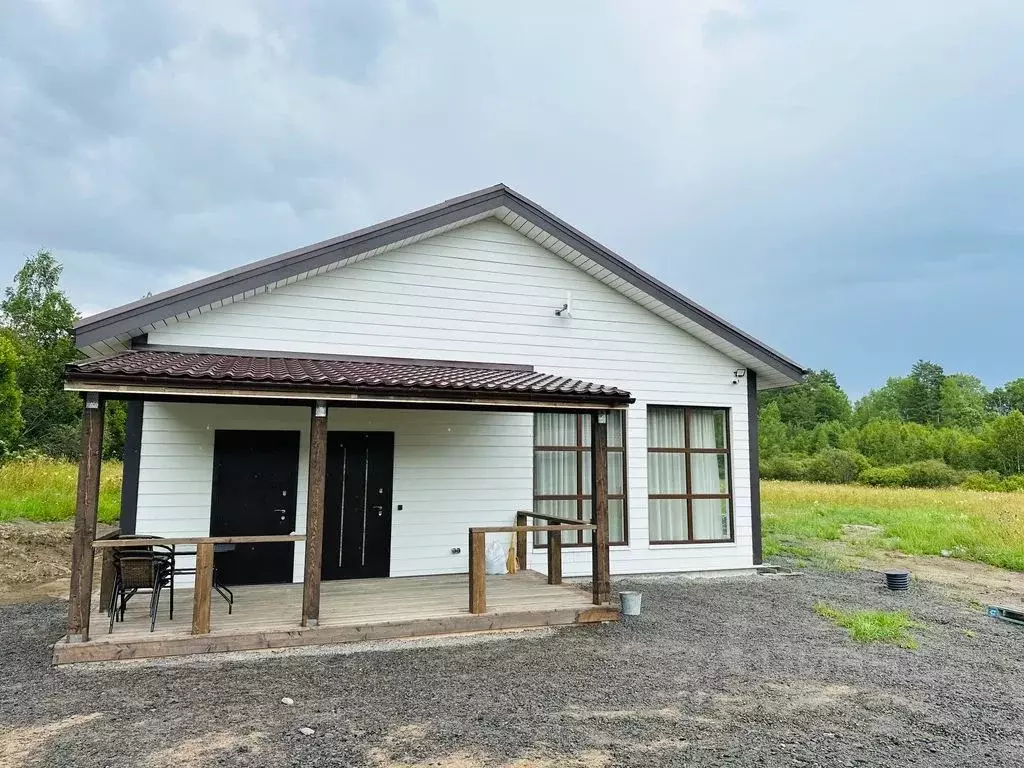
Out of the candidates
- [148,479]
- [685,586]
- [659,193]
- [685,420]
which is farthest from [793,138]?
[148,479]

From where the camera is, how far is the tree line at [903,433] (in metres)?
36.5

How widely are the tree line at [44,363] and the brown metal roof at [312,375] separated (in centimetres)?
2043

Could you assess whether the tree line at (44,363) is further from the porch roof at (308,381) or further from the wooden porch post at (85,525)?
the wooden porch post at (85,525)

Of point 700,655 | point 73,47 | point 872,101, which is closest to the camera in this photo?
point 700,655

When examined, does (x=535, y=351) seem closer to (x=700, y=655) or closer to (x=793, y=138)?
(x=700, y=655)

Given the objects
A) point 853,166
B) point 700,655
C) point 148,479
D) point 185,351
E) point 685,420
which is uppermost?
point 853,166

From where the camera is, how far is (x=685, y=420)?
10078mm

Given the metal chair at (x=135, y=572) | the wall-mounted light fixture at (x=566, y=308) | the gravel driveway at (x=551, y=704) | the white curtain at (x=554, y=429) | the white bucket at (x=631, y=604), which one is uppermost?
the wall-mounted light fixture at (x=566, y=308)

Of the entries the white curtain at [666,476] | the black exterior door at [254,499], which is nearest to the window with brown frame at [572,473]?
the white curtain at [666,476]

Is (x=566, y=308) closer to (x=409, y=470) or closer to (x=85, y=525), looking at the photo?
(x=409, y=470)

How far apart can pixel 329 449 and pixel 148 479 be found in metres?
2.03

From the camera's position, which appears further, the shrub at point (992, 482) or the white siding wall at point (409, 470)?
the shrub at point (992, 482)

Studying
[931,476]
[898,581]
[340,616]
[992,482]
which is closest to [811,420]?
[931,476]

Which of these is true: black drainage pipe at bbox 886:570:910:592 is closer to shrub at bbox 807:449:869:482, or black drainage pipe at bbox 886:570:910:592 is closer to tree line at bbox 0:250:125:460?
tree line at bbox 0:250:125:460
